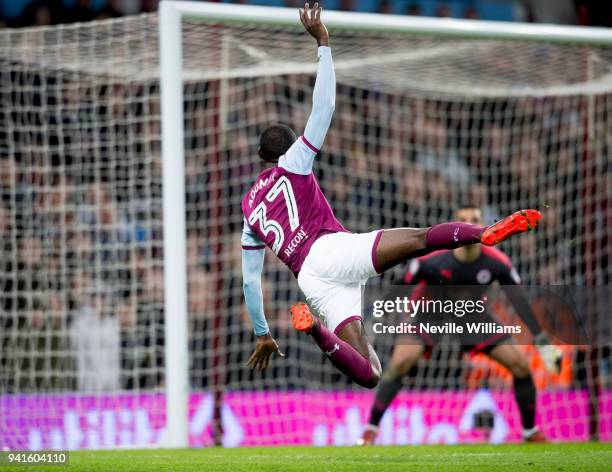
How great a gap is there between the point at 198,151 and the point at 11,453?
4.48m

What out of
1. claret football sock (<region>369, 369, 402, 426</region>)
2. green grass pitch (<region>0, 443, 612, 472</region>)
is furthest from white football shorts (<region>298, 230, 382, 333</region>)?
claret football sock (<region>369, 369, 402, 426</region>)

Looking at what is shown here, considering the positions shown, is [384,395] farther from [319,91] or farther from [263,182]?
[319,91]

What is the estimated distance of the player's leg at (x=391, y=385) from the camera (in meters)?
8.53

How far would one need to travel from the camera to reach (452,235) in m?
5.61

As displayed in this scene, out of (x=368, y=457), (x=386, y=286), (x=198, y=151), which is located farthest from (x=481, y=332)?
(x=198, y=151)

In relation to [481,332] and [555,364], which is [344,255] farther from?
[555,364]

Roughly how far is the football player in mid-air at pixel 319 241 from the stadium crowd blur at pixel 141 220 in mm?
3347

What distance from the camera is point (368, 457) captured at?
264 inches

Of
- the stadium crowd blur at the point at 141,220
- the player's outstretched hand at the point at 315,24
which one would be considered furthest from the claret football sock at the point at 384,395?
the player's outstretched hand at the point at 315,24

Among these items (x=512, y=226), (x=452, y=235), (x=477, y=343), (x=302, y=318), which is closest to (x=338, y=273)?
(x=302, y=318)

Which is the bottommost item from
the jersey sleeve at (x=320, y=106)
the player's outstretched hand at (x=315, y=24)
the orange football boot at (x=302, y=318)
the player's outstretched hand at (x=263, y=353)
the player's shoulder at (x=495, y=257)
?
the player's shoulder at (x=495, y=257)

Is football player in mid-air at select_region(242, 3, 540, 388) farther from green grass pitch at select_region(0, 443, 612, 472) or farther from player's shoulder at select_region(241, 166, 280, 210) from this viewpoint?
green grass pitch at select_region(0, 443, 612, 472)

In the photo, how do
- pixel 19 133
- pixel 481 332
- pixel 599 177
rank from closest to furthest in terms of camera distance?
pixel 481 332 < pixel 19 133 < pixel 599 177

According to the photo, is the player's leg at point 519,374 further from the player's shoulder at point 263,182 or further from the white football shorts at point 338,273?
the player's shoulder at point 263,182
